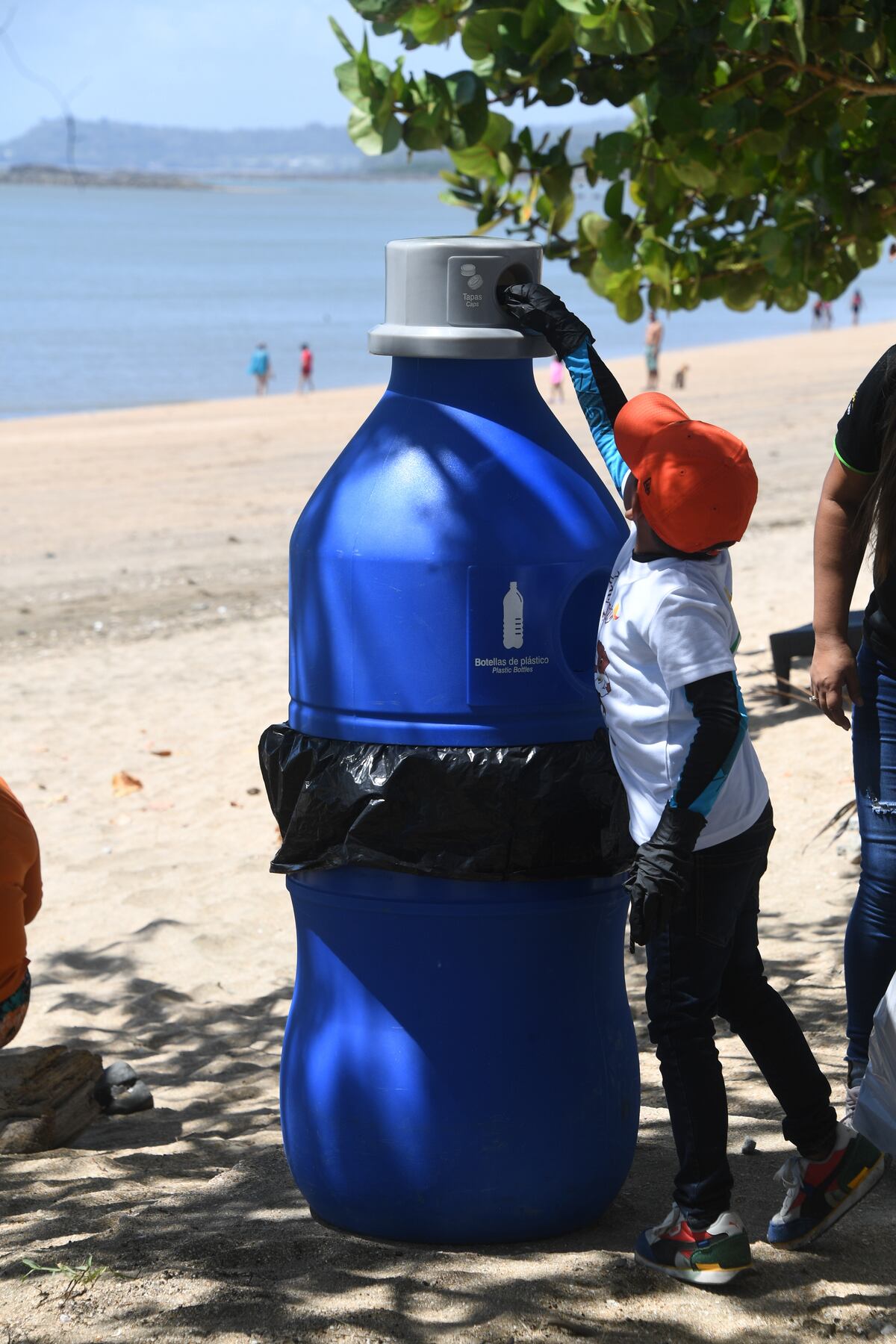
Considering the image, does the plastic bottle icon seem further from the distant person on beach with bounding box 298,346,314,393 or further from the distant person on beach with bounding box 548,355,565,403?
the distant person on beach with bounding box 298,346,314,393

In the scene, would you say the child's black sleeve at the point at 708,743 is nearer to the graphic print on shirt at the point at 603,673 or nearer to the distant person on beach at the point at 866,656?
the graphic print on shirt at the point at 603,673

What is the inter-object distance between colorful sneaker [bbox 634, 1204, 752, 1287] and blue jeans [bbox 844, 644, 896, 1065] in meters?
0.69

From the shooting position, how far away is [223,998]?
571cm

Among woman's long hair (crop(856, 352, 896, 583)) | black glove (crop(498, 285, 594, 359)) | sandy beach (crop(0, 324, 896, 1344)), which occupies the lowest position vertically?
sandy beach (crop(0, 324, 896, 1344))

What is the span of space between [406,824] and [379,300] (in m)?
72.8

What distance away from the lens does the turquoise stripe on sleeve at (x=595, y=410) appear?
329 cm

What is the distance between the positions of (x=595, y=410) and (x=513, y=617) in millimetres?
556

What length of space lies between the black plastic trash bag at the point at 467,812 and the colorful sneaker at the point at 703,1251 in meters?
0.73

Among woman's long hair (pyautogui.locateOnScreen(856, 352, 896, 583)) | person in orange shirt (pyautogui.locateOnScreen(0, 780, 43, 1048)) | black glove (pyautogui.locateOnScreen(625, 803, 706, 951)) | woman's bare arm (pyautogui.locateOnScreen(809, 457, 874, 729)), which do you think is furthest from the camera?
person in orange shirt (pyautogui.locateOnScreen(0, 780, 43, 1048))

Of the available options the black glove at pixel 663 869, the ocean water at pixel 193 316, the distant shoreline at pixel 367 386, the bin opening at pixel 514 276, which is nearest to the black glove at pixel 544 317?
the bin opening at pixel 514 276

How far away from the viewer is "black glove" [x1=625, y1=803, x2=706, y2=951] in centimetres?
285

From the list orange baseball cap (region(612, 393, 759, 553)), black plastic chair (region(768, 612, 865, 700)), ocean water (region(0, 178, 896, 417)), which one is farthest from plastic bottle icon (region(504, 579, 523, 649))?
ocean water (region(0, 178, 896, 417))

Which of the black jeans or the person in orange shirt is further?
the person in orange shirt

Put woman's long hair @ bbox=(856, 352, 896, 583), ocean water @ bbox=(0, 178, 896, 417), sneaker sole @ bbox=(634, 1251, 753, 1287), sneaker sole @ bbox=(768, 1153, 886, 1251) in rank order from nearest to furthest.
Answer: sneaker sole @ bbox=(634, 1251, 753, 1287)
sneaker sole @ bbox=(768, 1153, 886, 1251)
woman's long hair @ bbox=(856, 352, 896, 583)
ocean water @ bbox=(0, 178, 896, 417)
